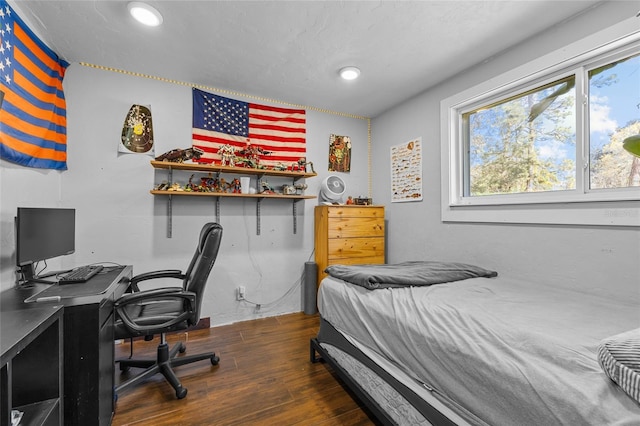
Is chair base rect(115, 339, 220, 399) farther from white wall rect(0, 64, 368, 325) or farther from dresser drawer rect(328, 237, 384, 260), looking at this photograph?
dresser drawer rect(328, 237, 384, 260)

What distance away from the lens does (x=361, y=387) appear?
1526mm

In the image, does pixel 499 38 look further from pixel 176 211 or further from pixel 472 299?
pixel 176 211

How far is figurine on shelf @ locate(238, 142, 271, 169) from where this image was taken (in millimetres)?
2801

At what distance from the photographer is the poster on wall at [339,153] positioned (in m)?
3.45

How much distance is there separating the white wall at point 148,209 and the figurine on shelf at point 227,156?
0.34 metres

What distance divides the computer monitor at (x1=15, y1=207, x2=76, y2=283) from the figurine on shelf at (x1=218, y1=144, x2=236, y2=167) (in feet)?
4.16

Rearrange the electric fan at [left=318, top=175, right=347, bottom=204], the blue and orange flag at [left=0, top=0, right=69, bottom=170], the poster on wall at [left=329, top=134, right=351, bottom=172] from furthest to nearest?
1. the poster on wall at [left=329, top=134, right=351, bottom=172]
2. the electric fan at [left=318, top=175, right=347, bottom=204]
3. the blue and orange flag at [left=0, top=0, right=69, bottom=170]

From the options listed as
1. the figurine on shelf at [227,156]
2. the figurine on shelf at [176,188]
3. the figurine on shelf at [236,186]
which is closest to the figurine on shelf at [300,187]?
the figurine on shelf at [236,186]

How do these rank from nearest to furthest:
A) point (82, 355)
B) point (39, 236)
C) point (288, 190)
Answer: point (82, 355) → point (39, 236) → point (288, 190)

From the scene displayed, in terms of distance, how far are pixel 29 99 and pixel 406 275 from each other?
2.82 metres

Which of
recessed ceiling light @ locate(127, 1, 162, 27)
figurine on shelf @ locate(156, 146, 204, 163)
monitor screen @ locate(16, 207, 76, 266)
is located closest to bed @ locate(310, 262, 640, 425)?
figurine on shelf @ locate(156, 146, 204, 163)

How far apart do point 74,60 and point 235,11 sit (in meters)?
1.64

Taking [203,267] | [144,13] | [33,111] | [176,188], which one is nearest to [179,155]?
[176,188]

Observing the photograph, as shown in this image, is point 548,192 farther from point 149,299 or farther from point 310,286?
point 149,299
